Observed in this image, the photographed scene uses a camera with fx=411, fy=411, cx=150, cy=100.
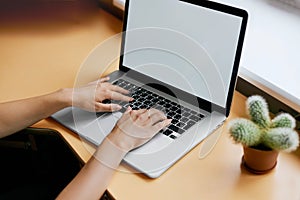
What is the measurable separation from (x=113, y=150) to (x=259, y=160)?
0.96 ft

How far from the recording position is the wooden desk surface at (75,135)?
795 mm

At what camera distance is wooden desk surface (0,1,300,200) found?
0.80 m

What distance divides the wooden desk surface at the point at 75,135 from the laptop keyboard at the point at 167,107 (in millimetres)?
58

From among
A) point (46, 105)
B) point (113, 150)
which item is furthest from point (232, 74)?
point (46, 105)

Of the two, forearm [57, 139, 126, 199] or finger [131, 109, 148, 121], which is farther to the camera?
finger [131, 109, 148, 121]

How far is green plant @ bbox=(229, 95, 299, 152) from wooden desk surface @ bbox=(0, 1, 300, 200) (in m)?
0.09

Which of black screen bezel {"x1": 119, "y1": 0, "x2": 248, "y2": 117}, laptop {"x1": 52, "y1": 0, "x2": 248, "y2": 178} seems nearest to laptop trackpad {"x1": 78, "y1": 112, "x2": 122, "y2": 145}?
laptop {"x1": 52, "y1": 0, "x2": 248, "y2": 178}

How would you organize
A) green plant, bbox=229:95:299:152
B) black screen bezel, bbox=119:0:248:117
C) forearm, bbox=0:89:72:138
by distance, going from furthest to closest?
forearm, bbox=0:89:72:138 → black screen bezel, bbox=119:0:248:117 → green plant, bbox=229:95:299:152

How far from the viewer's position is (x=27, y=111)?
0.98 metres

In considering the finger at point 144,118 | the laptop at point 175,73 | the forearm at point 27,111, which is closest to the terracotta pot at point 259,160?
the laptop at point 175,73

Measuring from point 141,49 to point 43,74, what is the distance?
31cm

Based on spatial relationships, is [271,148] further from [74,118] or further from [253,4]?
[253,4]

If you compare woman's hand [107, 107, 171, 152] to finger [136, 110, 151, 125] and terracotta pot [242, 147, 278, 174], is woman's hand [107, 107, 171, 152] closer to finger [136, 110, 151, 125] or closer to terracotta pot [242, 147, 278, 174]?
finger [136, 110, 151, 125]

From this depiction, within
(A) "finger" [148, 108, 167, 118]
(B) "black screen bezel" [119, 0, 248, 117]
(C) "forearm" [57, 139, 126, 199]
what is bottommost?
(C) "forearm" [57, 139, 126, 199]
